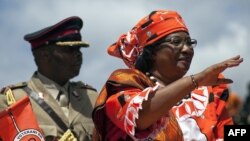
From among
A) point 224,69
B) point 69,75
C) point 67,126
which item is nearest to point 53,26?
point 69,75

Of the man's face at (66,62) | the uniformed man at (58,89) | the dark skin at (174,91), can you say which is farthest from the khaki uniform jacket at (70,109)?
the dark skin at (174,91)

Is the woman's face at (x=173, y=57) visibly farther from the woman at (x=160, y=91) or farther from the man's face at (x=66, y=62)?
the man's face at (x=66, y=62)

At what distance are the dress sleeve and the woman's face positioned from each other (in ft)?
1.29

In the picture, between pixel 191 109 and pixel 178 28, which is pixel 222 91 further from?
pixel 178 28

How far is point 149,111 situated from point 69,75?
245cm

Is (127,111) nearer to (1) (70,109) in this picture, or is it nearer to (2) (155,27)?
(2) (155,27)

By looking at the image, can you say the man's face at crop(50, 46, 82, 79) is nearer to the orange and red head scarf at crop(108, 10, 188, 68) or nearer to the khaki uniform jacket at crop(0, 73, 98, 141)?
the khaki uniform jacket at crop(0, 73, 98, 141)

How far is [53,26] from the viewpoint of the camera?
740cm

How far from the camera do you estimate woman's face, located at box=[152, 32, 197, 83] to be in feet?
16.2

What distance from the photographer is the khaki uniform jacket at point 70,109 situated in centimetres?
647

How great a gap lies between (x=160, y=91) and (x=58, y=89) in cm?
239

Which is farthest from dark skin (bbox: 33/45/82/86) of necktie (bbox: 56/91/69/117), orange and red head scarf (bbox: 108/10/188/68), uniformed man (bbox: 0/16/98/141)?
orange and red head scarf (bbox: 108/10/188/68)

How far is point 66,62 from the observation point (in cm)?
686

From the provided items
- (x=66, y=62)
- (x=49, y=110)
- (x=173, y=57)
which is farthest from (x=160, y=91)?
(x=66, y=62)
